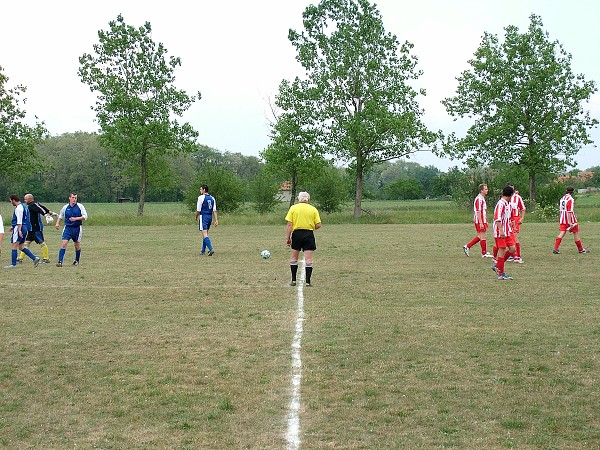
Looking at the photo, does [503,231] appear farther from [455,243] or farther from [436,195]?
[436,195]

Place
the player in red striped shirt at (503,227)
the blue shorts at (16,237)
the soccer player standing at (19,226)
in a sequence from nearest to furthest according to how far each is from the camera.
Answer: the player in red striped shirt at (503,227) < the soccer player standing at (19,226) < the blue shorts at (16,237)

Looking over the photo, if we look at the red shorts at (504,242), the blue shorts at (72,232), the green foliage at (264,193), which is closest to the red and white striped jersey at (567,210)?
the red shorts at (504,242)

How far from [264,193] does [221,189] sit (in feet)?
12.8

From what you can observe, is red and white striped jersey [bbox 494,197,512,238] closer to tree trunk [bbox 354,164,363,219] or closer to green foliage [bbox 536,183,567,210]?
tree trunk [bbox 354,164,363,219]

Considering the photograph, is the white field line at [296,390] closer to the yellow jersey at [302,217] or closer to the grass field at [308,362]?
the grass field at [308,362]

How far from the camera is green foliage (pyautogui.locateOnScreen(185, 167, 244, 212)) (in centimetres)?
5469

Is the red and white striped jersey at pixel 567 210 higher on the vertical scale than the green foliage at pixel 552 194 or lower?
lower

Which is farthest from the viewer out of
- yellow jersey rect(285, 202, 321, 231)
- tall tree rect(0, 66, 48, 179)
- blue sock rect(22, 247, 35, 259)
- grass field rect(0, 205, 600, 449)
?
tall tree rect(0, 66, 48, 179)

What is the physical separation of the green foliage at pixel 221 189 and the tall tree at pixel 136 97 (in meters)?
3.04

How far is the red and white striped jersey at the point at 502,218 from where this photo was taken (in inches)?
578

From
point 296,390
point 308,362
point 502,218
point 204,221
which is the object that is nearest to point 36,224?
point 204,221

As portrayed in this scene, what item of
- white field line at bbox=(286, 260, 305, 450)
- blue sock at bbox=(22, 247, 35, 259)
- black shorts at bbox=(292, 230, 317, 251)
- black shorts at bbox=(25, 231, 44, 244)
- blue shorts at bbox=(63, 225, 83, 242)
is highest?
black shorts at bbox=(292, 230, 317, 251)

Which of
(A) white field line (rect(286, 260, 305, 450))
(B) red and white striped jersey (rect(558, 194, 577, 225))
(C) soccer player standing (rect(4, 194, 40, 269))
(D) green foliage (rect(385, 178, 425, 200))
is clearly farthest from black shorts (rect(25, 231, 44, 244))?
(D) green foliage (rect(385, 178, 425, 200))

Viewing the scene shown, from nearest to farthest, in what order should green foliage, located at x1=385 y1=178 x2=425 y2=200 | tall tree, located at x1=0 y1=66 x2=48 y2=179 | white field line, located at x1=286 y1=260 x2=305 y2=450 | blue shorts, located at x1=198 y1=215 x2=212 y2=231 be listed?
white field line, located at x1=286 y1=260 x2=305 y2=450 → blue shorts, located at x1=198 y1=215 x2=212 y2=231 → tall tree, located at x1=0 y1=66 x2=48 y2=179 → green foliage, located at x1=385 y1=178 x2=425 y2=200
